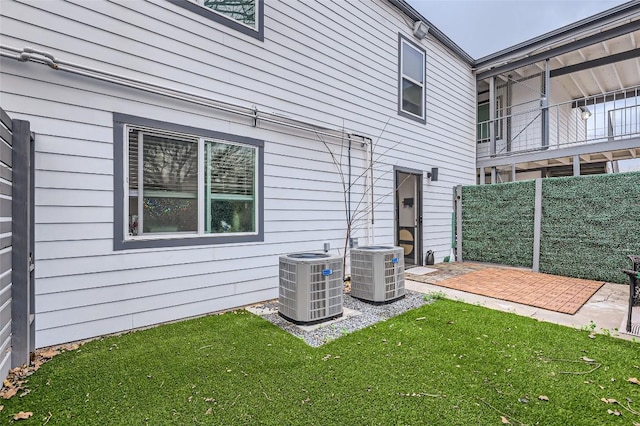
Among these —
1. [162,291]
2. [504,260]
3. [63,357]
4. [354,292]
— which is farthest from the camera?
[504,260]

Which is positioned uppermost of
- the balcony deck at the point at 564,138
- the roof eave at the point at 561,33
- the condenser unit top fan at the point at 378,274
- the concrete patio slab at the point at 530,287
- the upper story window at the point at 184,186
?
the roof eave at the point at 561,33

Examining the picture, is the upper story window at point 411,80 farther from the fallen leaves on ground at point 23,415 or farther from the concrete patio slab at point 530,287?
the fallen leaves on ground at point 23,415

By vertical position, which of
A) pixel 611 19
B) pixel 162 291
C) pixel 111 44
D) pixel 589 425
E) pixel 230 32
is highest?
pixel 611 19

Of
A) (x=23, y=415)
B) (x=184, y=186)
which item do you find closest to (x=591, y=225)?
(x=184, y=186)

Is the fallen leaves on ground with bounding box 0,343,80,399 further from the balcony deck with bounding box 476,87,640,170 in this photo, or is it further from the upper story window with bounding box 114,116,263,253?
the balcony deck with bounding box 476,87,640,170

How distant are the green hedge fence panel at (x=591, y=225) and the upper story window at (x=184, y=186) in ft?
18.9

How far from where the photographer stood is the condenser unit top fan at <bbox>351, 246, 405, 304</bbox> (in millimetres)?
4422

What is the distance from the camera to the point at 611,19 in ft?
22.3

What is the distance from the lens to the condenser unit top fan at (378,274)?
174 inches

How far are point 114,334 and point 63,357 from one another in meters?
0.52

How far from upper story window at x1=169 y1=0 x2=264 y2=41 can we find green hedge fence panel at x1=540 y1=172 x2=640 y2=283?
20.3ft

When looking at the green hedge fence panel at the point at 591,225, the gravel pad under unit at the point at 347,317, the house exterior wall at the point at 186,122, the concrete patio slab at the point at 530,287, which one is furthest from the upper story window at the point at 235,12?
the green hedge fence panel at the point at 591,225

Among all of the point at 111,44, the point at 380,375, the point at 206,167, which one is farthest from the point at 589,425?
the point at 111,44

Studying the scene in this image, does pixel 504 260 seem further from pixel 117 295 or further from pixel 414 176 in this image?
pixel 117 295
